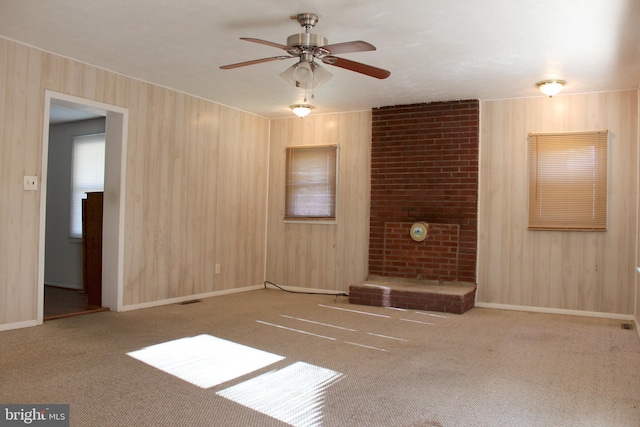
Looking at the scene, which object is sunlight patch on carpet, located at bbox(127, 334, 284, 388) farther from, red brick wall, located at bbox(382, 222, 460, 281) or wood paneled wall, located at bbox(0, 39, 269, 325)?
red brick wall, located at bbox(382, 222, 460, 281)

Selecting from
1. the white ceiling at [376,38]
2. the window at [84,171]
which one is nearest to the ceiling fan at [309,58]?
the white ceiling at [376,38]

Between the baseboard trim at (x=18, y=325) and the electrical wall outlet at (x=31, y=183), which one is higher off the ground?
the electrical wall outlet at (x=31, y=183)

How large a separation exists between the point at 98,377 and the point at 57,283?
175 inches

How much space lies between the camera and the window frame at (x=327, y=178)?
6.66m

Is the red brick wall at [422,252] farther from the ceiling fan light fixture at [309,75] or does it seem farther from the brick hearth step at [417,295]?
the ceiling fan light fixture at [309,75]

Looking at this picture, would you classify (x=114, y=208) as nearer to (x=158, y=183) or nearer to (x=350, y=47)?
(x=158, y=183)

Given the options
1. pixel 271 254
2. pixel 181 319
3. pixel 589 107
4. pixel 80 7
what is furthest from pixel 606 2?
pixel 271 254

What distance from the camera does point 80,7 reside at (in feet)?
11.6

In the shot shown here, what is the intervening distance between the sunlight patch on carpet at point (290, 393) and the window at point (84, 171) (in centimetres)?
455

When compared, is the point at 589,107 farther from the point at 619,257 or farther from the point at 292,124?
the point at 292,124

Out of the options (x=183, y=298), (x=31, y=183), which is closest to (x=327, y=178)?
(x=183, y=298)

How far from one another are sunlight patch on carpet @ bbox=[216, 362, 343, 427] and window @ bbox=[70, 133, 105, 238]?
4.55 m

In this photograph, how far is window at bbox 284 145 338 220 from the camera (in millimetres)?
6688

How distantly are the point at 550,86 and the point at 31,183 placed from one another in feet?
Answer: 15.8
